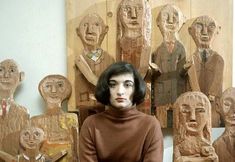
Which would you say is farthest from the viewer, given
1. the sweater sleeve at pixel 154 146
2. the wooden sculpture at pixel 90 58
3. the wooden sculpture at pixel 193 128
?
the wooden sculpture at pixel 90 58

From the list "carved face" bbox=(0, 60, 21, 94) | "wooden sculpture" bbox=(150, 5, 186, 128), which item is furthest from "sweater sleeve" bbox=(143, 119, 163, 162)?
"carved face" bbox=(0, 60, 21, 94)

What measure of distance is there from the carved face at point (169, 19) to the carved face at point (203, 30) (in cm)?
4

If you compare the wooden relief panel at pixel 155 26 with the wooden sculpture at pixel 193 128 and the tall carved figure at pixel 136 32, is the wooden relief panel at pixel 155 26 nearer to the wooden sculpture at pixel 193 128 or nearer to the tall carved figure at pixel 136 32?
the tall carved figure at pixel 136 32

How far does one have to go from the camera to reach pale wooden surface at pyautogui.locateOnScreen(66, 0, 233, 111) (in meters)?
1.15

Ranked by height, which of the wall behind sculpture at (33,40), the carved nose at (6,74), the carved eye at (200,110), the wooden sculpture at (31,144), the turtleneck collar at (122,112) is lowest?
the wooden sculpture at (31,144)

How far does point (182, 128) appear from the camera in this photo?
1041 mm

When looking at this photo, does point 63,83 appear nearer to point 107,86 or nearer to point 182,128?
point 107,86

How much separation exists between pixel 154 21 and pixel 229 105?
1.03 feet

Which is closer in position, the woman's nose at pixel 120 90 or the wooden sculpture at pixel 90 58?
the woman's nose at pixel 120 90

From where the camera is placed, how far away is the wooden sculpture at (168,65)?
1.12m

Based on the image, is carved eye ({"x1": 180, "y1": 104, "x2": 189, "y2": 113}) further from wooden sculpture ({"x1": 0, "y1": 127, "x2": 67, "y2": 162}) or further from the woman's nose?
wooden sculpture ({"x1": 0, "y1": 127, "x2": 67, "y2": 162})

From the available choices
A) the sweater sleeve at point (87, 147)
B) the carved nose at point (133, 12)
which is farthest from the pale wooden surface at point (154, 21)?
the sweater sleeve at point (87, 147)

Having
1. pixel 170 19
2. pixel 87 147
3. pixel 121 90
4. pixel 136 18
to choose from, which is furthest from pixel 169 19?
pixel 87 147

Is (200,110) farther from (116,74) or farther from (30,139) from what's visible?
(30,139)
